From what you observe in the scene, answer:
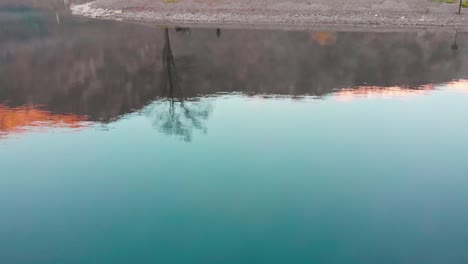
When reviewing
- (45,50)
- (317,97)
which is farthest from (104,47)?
(317,97)

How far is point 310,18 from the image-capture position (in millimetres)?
67312

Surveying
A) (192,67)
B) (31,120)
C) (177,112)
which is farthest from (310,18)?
(31,120)

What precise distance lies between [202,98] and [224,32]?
1129 inches

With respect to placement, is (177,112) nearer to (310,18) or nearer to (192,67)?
(192,67)

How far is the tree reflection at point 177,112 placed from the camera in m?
25.2

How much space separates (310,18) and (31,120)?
50.2 metres

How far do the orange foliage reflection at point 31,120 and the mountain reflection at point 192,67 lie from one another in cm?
67

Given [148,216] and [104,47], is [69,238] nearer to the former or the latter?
[148,216]

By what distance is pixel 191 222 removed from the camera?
1549 cm

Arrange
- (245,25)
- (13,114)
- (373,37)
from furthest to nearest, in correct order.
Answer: (245,25) < (373,37) < (13,114)

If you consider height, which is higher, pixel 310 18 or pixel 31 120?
pixel 310 18

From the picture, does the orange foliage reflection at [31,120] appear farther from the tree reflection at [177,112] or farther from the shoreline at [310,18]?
the shoreline at [310,18]

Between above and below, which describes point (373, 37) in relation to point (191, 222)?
above

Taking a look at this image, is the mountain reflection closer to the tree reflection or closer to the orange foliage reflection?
the tree reflection
